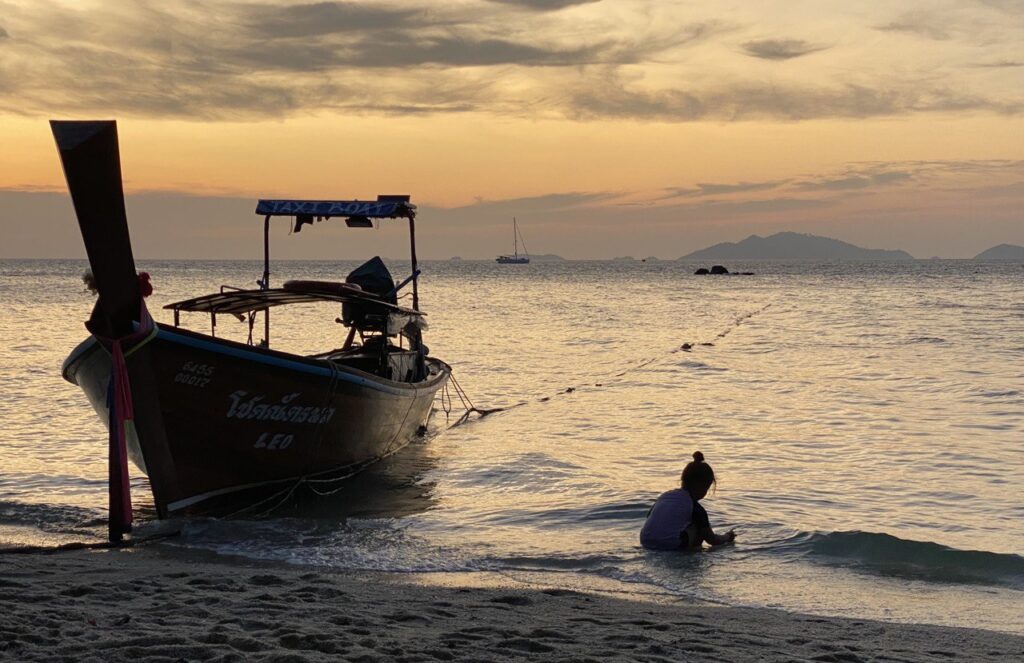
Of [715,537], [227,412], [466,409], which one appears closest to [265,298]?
[227,412]

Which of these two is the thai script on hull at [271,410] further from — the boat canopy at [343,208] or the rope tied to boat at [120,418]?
the boat canopy at [343,208]

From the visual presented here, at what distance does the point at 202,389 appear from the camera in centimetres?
1054

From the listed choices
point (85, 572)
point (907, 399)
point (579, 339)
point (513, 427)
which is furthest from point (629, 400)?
point (579, 339)

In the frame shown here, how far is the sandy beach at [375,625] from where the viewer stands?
5789 millimetres

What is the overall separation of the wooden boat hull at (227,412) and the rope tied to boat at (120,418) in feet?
1.54

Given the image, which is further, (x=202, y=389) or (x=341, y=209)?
(x=341, y=209)

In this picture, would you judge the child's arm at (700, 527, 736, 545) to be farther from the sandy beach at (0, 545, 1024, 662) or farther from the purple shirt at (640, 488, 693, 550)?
the sandy beach at (0, 545, 1024, 662)

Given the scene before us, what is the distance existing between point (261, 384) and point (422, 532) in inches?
88.2

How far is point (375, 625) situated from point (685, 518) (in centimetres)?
408

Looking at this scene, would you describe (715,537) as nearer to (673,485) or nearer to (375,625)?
(673,485)

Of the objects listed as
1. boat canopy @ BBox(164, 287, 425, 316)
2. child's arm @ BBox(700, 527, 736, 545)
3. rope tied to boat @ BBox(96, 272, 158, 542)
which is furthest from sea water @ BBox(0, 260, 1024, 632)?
boat canopy @ BBox(164, 287, 425, 316)

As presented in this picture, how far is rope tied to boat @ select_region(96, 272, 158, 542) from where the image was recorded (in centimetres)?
912

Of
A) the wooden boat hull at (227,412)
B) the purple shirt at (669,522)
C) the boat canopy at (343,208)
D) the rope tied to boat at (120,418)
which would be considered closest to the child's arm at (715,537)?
the purple shirt at (669,522)

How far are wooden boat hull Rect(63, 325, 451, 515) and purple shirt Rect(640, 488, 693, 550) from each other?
404cm
